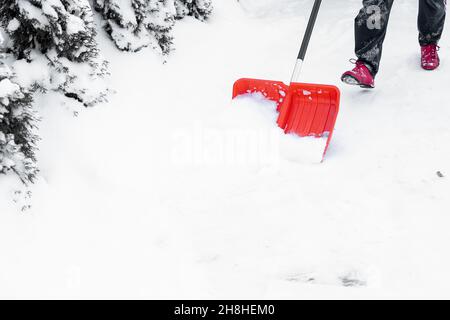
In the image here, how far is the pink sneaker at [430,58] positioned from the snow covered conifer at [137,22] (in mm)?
2178

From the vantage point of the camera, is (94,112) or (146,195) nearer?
(146,195)

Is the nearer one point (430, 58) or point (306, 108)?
point (306, 108)

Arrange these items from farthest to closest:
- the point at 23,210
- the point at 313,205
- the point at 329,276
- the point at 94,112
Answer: the point at 94,112, the point at 313,205, the point at 23,210, the point at 329,276

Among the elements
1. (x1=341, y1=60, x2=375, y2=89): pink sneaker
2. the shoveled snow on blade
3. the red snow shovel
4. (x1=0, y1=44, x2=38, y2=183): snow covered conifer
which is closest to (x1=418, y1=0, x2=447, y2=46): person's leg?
(x1=341, y1=60, x2=375, y2=89): pink sneaker

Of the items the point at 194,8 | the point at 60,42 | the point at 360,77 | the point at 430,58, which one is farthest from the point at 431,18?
the point at 60,42

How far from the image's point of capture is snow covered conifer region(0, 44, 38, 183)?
6.41 feet

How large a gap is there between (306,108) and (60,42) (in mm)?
1582

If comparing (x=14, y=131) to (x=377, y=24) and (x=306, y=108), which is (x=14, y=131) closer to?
(x=306, y=108)

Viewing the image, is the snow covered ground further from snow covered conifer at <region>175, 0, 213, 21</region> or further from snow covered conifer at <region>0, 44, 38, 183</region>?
snow covered conifer at <region>175, 0, 213, 21</region>

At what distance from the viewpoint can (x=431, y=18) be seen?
329cm

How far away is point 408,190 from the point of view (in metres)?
2.41
